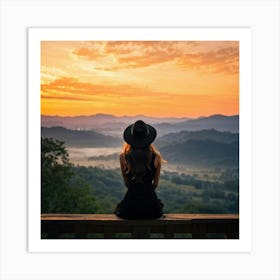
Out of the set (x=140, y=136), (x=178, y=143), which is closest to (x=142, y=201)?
(x=140, y=136)

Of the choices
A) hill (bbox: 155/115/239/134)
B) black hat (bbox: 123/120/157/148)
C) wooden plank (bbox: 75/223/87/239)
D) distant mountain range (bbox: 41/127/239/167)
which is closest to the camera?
black hat (bbox: 123/120/157/148)

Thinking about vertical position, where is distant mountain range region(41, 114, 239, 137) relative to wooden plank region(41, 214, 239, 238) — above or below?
above

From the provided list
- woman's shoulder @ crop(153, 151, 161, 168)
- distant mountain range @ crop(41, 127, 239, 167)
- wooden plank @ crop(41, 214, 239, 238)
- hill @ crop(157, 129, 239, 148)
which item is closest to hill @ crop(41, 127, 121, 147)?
distant mountain range @ crop(41, 127, 239, 167)

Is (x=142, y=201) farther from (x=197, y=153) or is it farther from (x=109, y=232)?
(x=197, y=153)

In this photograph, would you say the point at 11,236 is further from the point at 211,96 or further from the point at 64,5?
the point at 211,96

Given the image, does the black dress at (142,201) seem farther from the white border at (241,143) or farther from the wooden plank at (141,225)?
the white border at (241,143)

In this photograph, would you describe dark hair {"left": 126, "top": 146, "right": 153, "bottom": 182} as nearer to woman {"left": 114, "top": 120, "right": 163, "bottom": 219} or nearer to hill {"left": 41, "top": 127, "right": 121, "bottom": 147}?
woman {"left": 114, "top": 120, "right": 163, "bottom": 219}
